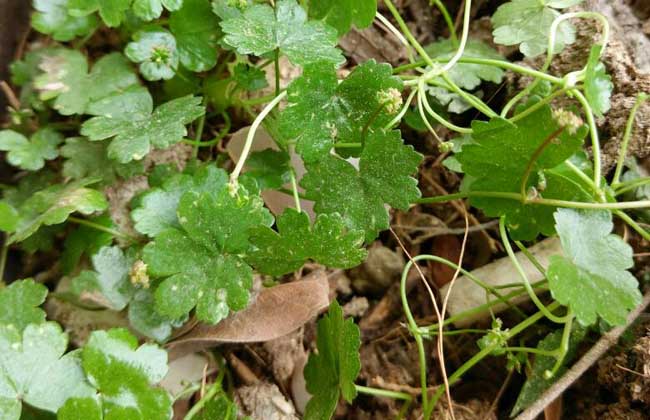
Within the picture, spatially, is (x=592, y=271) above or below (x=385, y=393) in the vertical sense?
above

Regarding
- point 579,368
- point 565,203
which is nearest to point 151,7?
point 565,203

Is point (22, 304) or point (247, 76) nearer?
point (22, 304)

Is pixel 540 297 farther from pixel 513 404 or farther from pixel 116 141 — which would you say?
pixel 116 141

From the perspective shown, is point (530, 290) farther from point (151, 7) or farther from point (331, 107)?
point (151, 7)

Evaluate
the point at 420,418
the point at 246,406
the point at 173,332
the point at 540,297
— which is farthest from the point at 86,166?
the point at 540,297

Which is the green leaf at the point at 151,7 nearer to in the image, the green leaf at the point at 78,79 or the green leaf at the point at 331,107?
the green leaf at the point at 78,79

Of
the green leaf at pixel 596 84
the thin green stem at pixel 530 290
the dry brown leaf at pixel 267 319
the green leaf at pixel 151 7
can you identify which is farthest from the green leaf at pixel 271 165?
the green leaf at pixel 596 84
